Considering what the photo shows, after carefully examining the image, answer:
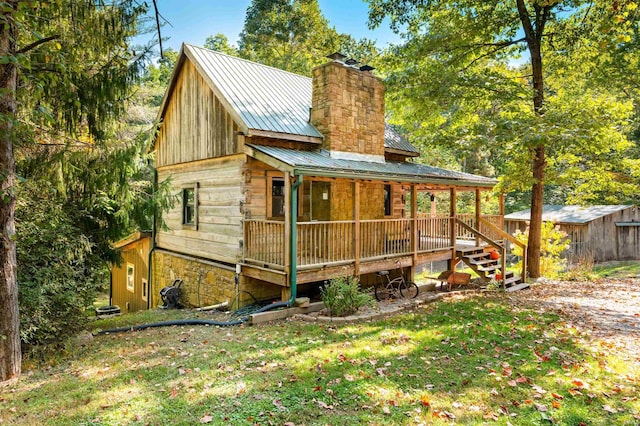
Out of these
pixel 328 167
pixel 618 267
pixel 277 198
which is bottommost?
pixel 618 267

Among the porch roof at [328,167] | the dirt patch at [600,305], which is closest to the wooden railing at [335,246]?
the porch roof at [328,167]

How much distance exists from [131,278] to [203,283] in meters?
7.03

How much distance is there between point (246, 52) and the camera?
31234 millimetres

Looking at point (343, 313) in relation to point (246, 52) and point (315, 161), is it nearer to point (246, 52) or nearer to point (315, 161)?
point (315, 161)

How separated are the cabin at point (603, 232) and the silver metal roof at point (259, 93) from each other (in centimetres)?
1824

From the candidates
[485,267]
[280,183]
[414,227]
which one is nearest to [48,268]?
[280,183]

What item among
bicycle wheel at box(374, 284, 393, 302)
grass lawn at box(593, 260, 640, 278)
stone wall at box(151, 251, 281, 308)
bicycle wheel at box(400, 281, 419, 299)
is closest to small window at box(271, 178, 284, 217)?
stone wall at box(151, 251, 281, 308)

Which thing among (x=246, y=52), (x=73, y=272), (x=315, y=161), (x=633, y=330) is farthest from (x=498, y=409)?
(x=246, y=52)

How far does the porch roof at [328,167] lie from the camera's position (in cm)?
888

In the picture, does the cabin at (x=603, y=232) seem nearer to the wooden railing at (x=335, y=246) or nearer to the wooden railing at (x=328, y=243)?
the wooden railing at (x=328, y=243)

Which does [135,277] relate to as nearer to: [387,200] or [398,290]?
[387,200]

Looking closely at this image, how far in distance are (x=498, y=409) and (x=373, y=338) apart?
2.88m

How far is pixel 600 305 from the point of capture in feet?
33.0

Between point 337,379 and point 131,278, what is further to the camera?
point 131,278
